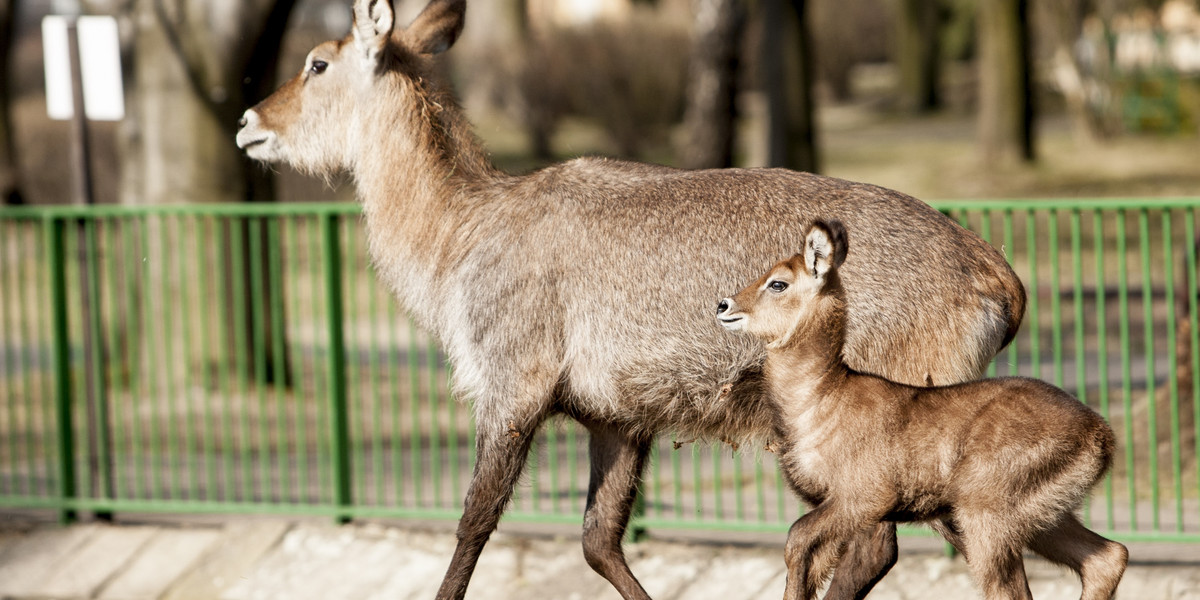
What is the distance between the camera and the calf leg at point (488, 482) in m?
5.52

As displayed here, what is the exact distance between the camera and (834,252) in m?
4.73

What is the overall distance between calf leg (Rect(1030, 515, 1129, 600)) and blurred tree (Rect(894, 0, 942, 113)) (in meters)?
30.1

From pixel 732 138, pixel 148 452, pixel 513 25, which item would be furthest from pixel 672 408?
pixel 513 25

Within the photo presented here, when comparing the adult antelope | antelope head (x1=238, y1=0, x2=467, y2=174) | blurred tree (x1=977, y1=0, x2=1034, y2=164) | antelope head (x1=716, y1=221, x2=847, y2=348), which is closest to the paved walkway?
the adult antelope

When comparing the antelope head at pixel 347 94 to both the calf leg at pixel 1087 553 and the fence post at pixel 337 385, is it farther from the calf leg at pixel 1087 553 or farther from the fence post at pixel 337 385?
the calf leg at pixel 1087 553

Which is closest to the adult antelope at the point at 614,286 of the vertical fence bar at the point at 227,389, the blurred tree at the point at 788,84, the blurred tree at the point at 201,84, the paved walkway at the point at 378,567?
the paved walkway at the point at 378,567

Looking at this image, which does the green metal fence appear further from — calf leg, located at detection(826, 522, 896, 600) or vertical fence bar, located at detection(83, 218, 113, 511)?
calf leg, located at detection(826, 522, 896, 600)

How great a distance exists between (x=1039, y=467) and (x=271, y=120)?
11.0 ft

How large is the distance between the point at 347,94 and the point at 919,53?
30.8 metres

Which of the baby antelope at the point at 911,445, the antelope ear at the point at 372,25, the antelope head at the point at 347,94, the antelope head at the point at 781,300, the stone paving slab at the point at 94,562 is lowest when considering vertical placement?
the stone paving slab at the point at 94,562

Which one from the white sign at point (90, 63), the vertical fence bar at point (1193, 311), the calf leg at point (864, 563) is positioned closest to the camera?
the calf leg at point (864, 563)

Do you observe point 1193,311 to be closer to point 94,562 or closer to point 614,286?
point 614,286

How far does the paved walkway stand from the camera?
22.7 ft

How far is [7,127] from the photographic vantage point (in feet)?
51.7
